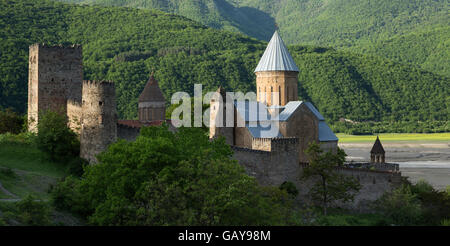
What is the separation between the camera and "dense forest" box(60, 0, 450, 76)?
374 feet

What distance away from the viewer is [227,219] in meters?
17.3

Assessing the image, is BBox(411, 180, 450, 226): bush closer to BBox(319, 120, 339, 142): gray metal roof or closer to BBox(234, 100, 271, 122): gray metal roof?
BBox(319, 120, 339, 142): gray metal roof

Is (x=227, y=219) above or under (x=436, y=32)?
under

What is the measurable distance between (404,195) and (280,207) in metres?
10.7

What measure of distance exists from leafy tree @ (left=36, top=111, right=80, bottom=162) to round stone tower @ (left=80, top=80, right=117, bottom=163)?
2431 millimetres

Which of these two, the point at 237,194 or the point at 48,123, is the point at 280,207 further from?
the point at 48,123

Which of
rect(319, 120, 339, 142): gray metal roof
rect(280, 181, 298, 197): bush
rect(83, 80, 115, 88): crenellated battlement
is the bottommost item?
rect(280, 181, 298, 197): bush

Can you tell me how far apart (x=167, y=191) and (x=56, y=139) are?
942cm

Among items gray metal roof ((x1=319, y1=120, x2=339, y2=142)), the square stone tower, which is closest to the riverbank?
gray metal roof ((x1=319, y1=120, x2=339, y2=142))

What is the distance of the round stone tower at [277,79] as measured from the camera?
34.5 metres

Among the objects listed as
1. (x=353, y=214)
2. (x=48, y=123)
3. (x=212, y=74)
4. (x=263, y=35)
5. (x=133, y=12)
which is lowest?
(x=353, y=214)

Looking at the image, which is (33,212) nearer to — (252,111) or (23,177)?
(23,177)

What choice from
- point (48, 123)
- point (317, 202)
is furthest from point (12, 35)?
point (317, 202)

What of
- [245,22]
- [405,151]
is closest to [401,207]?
[405,151]
